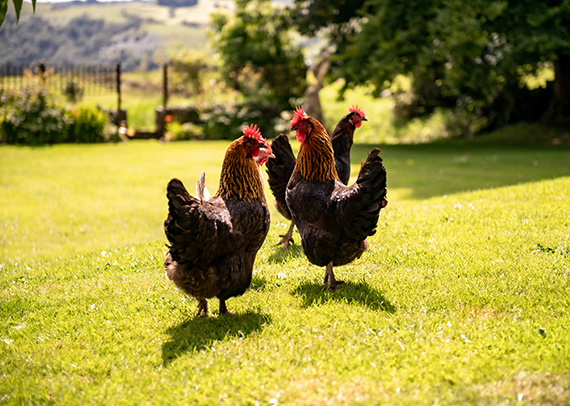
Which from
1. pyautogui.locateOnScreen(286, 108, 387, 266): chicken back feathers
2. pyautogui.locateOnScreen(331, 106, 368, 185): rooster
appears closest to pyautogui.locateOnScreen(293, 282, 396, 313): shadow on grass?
pyautogui.locateOnScreen(286, 108, 387, 266): chicken back feathers

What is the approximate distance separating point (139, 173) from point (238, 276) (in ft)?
38.9

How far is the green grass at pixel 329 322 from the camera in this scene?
4.09 m

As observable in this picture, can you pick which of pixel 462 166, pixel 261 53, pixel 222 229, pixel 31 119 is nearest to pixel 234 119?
pixel 261 53

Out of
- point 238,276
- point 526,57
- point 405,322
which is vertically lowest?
point 405,322

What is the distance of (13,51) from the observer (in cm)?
6391

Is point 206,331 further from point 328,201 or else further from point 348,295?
point 328,201

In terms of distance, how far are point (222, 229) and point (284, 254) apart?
2689mm

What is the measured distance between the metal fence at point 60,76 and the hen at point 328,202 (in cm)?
1925

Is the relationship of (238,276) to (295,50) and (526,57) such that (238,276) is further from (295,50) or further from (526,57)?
(295,50)

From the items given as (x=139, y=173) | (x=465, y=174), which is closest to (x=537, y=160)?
(x=465, y=174)

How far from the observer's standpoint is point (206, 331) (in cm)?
513

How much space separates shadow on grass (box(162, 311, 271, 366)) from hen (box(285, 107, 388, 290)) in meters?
1.08

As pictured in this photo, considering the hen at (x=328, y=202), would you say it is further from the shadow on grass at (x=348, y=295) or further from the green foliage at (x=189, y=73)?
the green foliage at (x=189, y=73)

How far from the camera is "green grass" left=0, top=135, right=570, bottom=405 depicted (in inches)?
161
